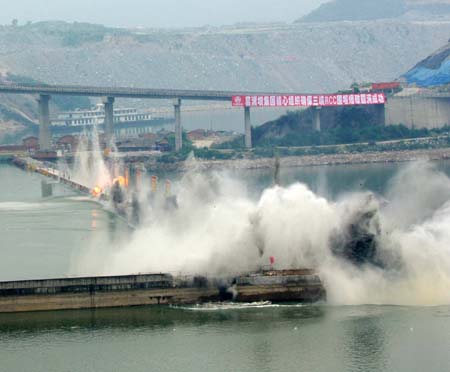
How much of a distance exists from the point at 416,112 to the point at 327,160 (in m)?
14.3

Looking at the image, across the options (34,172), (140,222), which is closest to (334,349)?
(140,222)

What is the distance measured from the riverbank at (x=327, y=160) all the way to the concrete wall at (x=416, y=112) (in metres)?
8.61

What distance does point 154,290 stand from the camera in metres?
48.3

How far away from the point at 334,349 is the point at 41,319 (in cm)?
1057

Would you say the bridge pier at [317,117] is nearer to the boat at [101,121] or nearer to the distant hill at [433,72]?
the distant hill at [433,72]

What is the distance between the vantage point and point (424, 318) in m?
45.0

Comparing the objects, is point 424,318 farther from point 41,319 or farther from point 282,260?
point 41,319

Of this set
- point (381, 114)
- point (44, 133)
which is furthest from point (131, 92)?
point (381, 114)

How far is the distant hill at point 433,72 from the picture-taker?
13312 cm

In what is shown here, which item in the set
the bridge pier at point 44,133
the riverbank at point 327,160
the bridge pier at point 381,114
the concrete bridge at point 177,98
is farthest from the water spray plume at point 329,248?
the bridge pier at point 44,133

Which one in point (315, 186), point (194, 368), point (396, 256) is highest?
point (315, 186)

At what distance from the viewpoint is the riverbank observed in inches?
4402

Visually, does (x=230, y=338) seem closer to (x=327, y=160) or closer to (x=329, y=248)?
(x=329, y=248)

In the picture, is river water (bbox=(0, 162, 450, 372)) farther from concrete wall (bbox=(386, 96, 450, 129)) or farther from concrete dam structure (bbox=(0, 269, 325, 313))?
concrete wall (bbox=(386, 96, 450, 129))
